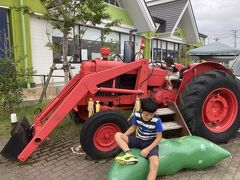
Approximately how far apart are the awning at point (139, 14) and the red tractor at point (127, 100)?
12.6m

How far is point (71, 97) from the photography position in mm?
4164

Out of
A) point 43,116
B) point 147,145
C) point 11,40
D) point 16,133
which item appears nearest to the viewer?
point 147,145

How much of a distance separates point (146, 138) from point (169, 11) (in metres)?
21.8

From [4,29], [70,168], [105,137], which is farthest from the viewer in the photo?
[4,29]

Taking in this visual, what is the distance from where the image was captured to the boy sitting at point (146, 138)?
3217 millimetres

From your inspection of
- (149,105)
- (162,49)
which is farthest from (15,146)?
(162,49)

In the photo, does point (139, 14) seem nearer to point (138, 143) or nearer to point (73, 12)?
point (73, 12)

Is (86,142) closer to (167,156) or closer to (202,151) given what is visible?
(167,156)

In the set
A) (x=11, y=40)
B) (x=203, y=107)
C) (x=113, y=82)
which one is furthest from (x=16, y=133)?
(x=11, y=40)

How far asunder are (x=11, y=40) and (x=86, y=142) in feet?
27.9

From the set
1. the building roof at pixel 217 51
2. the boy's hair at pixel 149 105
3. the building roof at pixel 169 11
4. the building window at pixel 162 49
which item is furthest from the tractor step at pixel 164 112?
Answer: the building roof at pixel 169 11

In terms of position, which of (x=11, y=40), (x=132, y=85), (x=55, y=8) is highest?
(x=55, y=8)

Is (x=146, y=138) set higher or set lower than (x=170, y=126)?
higher

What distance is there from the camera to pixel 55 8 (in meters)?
7.90
